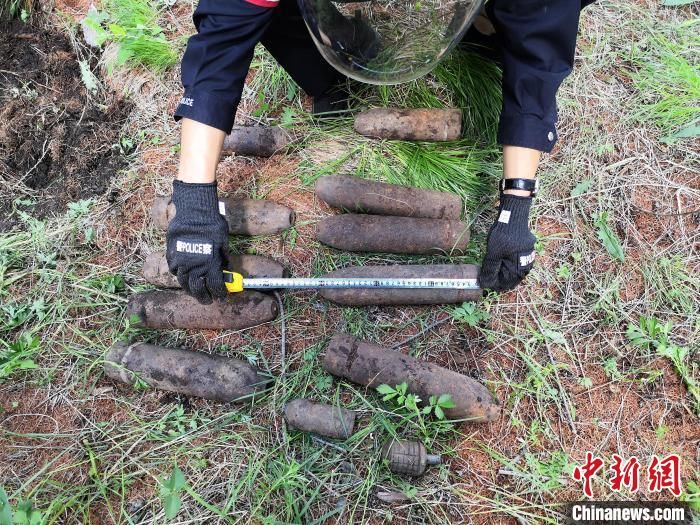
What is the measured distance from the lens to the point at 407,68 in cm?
195

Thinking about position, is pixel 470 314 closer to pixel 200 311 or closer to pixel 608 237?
pixel 608 237

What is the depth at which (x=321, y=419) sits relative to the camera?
6.68ft

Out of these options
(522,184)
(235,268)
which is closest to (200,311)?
(235,268)

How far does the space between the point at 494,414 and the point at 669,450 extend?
2.57ft

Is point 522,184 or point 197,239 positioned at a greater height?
point 522,184

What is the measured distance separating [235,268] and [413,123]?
1.24 meters

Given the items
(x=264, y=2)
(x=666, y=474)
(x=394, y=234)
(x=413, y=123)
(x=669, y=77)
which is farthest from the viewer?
(x=669, y=77)

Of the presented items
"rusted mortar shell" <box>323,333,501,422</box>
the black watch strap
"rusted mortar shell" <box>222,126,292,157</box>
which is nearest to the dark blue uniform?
the black watch strap

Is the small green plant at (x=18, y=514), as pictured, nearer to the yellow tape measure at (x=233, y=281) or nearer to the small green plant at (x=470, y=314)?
the yellow tape measure at (x=233, y=281)

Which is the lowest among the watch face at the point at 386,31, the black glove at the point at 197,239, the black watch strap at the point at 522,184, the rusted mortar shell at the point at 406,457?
the rusted mortar shell at the point at 406,457

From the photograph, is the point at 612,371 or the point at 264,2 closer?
the point at 264,2

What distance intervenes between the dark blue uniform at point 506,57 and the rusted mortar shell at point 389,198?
46 cm

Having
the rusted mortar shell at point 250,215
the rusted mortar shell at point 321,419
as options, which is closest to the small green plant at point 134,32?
the rusted mortar shell at point 250,215

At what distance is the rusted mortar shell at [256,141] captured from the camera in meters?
2.72
